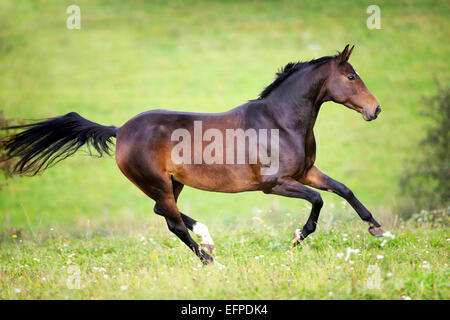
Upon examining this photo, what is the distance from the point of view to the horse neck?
580 centimetres

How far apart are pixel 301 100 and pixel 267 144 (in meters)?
0.71

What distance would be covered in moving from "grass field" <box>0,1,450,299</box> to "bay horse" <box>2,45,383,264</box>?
67 cm

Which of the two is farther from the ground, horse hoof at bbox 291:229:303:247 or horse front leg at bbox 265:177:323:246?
horse front leg at bbox 265:177:323:246

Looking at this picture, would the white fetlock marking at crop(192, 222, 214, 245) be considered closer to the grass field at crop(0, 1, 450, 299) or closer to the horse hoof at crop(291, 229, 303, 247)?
the grass field at crop(0, 1, 450, 299)

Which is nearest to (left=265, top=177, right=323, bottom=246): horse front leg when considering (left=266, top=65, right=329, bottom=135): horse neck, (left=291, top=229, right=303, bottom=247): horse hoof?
(left=291, top=229, right=303, bottom=247): horse hoof

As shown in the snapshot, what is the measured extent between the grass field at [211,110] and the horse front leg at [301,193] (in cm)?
33

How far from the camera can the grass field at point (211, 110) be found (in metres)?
5.02

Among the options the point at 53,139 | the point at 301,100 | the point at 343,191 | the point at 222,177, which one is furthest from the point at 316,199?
the point at 53,139

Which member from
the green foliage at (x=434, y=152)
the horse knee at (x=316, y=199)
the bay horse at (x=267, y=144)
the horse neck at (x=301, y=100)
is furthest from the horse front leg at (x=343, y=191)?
the green foliage at (x=434, y=152)

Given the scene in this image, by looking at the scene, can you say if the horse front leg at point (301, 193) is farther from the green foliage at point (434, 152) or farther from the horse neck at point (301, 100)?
the green foliage at point (434, 152)

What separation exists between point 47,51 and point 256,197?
63.0ft

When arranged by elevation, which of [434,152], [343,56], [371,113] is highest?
[343,56]

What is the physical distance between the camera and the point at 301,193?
5527mm

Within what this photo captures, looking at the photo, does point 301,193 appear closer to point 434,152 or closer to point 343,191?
point 343,191
